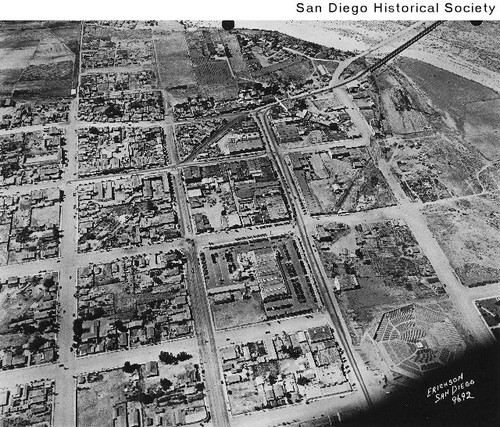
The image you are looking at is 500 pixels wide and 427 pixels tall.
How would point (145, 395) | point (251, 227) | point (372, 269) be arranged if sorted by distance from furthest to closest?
point (251, 227)
point (372, 269)
point (145, 395)

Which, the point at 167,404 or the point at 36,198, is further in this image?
the point at 36,198

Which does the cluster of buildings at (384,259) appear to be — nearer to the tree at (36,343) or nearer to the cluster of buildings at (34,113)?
the tree at (36,343)

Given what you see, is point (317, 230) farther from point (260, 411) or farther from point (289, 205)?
point (260, 411)

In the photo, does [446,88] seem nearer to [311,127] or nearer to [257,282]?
[311,127]

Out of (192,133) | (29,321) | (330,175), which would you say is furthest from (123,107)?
(29,321)

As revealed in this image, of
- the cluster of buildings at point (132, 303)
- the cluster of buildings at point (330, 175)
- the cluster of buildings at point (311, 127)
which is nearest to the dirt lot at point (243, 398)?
the cluster of buildings at point (132, 303)
